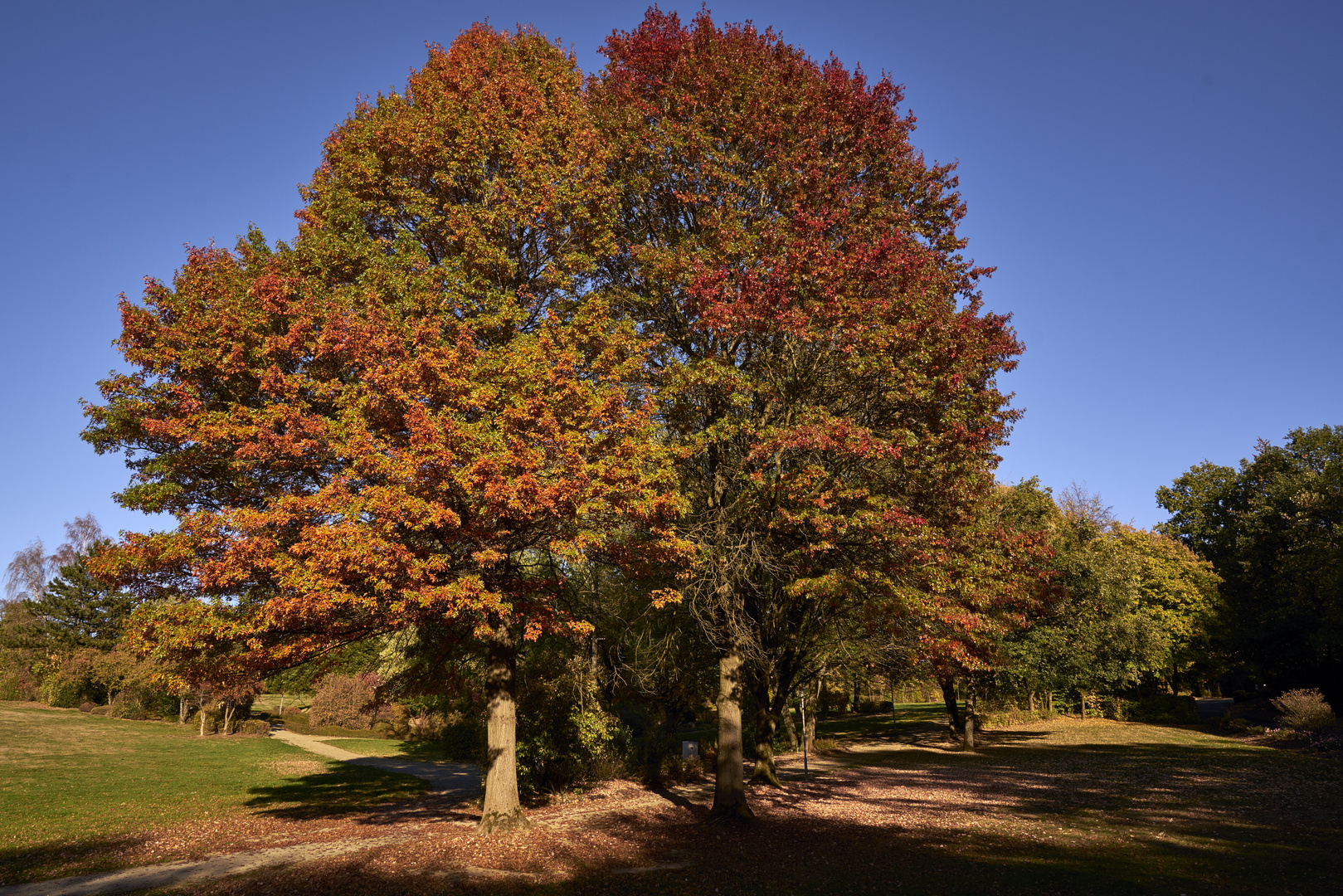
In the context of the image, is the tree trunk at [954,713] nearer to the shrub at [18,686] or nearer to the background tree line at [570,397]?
the background tree line at [570,397]

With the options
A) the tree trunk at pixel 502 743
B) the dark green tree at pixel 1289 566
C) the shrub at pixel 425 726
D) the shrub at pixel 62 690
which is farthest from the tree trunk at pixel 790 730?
the shrub at pixel 62 690

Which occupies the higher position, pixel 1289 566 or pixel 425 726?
pixel 1289 566

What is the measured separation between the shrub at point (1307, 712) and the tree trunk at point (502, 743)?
32.7 m

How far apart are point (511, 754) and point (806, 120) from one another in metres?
14.2

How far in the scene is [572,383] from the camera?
10.4 meters

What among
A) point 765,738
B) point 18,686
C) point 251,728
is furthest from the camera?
point 18,686

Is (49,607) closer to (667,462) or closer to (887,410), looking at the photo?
(667,462)

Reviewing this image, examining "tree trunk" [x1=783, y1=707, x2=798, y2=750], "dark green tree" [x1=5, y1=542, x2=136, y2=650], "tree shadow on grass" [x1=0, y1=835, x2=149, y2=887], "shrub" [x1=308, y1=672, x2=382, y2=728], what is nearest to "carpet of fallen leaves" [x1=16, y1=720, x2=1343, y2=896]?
"tree shadow on grass" [x1=0, y1=835, x2=149, y2=887]

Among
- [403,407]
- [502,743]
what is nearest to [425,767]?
[502,743]

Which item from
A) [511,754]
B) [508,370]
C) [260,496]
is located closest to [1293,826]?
[511,754]

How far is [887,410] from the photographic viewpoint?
13539mm

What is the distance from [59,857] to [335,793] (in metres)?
8.36

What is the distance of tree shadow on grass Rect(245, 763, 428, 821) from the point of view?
15539 mm

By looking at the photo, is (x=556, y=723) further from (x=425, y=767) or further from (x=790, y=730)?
(x=790, y=730)
